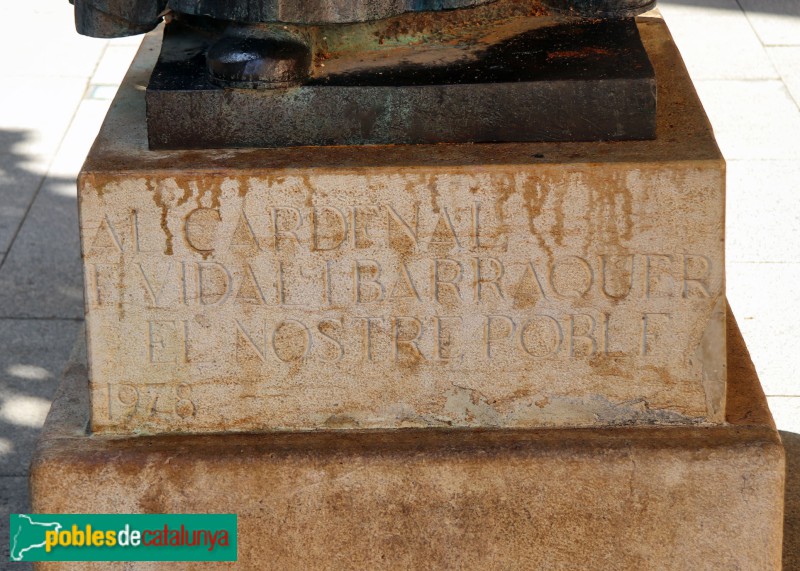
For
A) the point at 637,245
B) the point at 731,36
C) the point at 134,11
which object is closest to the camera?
the point at 637,245

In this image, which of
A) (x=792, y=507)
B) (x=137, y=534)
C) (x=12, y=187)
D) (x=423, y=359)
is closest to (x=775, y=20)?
(x=12, y=187)

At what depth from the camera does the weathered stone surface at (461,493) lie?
2807 millimetres

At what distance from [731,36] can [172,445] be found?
15.7 ft

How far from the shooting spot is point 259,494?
2828 mm

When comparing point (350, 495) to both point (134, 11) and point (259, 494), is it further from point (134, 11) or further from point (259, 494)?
point (134, 11)

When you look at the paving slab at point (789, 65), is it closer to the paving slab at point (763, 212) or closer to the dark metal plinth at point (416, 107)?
the paving slab at point (763, 212)

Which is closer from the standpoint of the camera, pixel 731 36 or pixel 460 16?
pixel 460 16

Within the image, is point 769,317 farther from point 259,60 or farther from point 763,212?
point 259,60

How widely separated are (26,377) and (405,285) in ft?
6.33

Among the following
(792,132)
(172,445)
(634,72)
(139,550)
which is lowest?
(139,550)

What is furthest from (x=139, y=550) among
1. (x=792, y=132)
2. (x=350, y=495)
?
(x=792, y=132)

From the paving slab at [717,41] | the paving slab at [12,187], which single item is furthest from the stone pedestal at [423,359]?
the paving slab at [717,41]

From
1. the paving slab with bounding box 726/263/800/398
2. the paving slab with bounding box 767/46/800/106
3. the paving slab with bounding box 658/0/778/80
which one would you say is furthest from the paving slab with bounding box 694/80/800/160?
the paving slab with bounding box 726/263/800/398

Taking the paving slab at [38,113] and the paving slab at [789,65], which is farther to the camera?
the paving slab at [789,65]
